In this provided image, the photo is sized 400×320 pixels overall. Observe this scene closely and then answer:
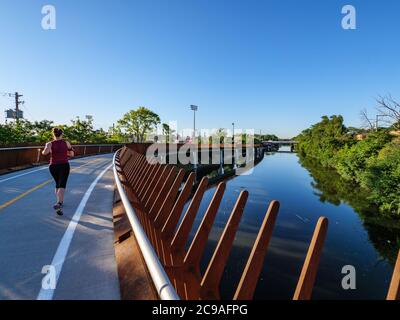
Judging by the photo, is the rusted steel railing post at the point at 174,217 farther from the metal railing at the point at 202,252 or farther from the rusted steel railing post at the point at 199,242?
the rusted steel railing post at the point at 199,242

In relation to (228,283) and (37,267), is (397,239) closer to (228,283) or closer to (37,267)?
(228,283)

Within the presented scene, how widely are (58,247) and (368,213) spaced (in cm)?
1960

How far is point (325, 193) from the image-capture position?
25375 millimetres

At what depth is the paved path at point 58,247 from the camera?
344 centimetres

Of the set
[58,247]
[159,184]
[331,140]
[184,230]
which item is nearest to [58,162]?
[58,247]

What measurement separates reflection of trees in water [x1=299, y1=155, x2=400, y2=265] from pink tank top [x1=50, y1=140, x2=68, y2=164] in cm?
1294

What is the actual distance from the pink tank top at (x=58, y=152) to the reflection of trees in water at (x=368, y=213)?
42.4 feet

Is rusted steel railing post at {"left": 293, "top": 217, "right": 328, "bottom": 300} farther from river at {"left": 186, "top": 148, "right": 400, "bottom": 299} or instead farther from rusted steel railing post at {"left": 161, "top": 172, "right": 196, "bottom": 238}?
river at {"left": 186, "top": 148, "right": 400, "bottom": 299}

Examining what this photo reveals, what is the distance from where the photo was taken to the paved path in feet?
11.3

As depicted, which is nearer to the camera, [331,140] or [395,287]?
[395,287]

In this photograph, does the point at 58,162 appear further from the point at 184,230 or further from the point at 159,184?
the point at 184,230

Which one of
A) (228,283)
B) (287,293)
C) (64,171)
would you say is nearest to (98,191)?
(64,171)

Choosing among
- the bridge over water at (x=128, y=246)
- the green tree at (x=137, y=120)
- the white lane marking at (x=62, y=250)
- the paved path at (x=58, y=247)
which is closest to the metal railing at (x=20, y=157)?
the paved path at (x=58, y=247)

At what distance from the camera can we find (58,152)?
7.05 metres
